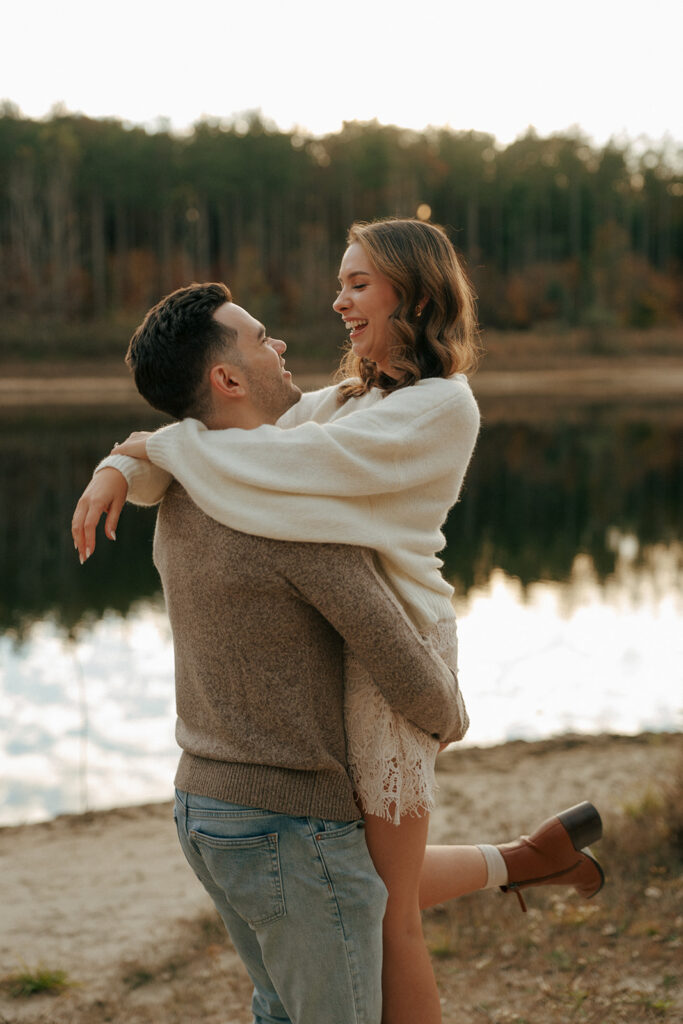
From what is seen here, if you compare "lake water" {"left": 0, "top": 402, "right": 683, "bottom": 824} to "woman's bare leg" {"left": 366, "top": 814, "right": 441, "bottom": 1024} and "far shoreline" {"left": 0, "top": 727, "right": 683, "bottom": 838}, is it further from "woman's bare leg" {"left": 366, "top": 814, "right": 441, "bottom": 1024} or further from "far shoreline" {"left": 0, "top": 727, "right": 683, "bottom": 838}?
"woman's bare leg" {"left": 366, "top": 814, "right": 441, "bottom": 1024}

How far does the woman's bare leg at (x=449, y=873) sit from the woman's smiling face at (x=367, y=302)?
104 centimetres

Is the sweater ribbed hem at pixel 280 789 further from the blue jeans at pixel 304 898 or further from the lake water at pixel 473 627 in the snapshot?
the lake water at pixel 473 627

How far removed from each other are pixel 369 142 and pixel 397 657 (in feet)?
180

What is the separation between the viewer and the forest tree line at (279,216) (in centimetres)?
4588

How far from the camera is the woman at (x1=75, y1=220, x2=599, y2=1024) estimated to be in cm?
176

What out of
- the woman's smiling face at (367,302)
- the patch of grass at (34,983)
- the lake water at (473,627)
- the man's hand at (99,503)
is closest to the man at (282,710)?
the man's hand at (99,503)

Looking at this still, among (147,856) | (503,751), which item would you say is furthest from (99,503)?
(503,751)

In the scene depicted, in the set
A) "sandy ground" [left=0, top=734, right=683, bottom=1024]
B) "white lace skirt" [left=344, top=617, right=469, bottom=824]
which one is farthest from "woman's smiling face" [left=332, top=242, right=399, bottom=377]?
"sandy ground" [left=0, top=734, right=683, bottom=1024]

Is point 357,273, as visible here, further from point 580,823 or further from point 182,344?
point 580,823

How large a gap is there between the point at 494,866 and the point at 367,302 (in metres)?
1.32

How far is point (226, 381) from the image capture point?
6.22ft

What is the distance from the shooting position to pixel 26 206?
46.8 m

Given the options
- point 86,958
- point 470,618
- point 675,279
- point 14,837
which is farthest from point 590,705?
point 675,279

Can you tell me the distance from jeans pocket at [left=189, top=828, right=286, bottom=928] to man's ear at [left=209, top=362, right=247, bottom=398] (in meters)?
0.72
